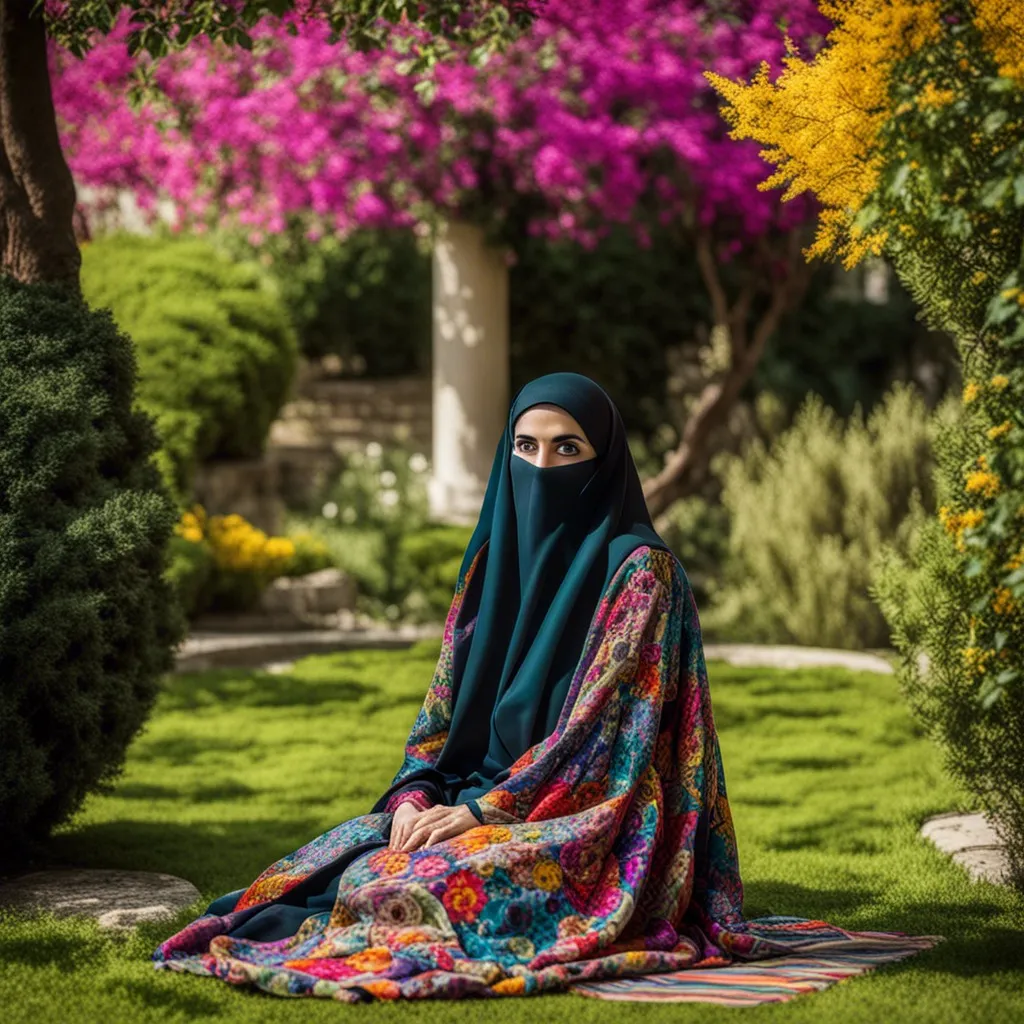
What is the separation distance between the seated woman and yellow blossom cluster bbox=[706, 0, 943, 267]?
2.34ft

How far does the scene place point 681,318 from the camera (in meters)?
13.4

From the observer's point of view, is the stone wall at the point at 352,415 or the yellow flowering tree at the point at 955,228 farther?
the stone wall at the point at 352,415

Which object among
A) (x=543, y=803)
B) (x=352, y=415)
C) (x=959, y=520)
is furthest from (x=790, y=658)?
(x=352, y=415)

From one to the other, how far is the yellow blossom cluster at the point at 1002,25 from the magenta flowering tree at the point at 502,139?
559 cm

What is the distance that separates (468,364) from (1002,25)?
8.58 meters

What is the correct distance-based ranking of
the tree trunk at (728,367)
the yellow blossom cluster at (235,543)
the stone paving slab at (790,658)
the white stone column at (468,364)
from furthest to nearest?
the white stone column at (468,364) < the tree trunk at (728,367) < the yellow blossom cluster at (235,543) < the stone paving slab at (790,658)

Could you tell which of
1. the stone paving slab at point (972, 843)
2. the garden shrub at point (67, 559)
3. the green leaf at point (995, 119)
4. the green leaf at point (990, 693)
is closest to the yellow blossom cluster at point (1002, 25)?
the green leaf at point (995, 119)

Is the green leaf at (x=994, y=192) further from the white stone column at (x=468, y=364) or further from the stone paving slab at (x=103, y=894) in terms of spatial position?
the white stone column at (x=468, y=364)

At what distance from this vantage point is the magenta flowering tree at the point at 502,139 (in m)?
10.0

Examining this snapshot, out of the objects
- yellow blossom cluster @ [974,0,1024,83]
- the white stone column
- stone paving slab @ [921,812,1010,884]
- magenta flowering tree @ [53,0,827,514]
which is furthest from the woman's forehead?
the white stone column

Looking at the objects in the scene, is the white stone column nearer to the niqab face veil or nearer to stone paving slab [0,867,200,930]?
stone paving slab [0,867,200,930]

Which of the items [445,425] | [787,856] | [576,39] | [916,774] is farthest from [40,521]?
[445,425]

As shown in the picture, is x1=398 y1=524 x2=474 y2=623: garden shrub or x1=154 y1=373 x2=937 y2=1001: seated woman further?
x1=398 y1=524 x2=474 y2=623: garden shrub

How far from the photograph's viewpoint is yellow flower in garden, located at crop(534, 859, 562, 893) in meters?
3.60
